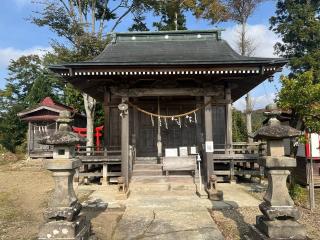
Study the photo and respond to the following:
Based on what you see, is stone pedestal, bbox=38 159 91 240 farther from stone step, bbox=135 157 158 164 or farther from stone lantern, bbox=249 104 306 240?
stone step, bbox=135 157 158 164

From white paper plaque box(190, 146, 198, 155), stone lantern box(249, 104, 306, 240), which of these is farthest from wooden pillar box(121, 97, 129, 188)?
stone lantern box(249, 104, 306, 240)

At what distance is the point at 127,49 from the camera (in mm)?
15203

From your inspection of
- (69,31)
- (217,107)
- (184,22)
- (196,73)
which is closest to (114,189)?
(196,73)

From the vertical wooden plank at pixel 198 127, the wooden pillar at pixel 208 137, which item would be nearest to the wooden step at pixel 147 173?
the wooden pillar at pixel 208 137

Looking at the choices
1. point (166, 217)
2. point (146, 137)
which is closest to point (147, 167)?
point (146, 137)

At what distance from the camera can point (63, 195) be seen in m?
5.87

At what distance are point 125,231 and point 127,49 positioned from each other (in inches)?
395

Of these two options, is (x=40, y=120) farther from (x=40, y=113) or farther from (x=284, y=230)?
(x=284, y=230)

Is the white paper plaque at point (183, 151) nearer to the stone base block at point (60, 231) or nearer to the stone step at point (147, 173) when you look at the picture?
the stone step at point (147, 173)

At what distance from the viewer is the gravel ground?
6.75 m

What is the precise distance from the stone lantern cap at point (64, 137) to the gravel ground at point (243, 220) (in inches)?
139

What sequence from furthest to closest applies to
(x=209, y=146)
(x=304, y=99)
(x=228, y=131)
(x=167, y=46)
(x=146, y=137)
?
(x=167, y=46)
(x=146, y=137)
(x=228, y=131)
(x=209, y=146)
(x=304, y=99)

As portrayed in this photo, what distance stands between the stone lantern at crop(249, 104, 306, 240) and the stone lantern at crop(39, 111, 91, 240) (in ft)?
10.8

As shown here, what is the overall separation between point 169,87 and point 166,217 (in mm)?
5700
